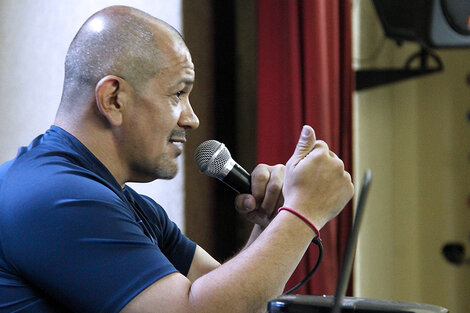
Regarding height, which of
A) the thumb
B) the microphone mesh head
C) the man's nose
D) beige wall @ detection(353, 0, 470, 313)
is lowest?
beige wall @ detection(353, 0, 470, 313)

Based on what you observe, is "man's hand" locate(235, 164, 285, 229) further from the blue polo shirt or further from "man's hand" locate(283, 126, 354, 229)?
the blue polo shirt

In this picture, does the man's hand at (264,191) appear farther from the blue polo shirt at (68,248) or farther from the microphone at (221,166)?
the blue polo shirt at (68,248)

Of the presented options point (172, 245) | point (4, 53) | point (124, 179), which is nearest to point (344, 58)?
point (172, 245)

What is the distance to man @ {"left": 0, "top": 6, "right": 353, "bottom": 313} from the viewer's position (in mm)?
1054

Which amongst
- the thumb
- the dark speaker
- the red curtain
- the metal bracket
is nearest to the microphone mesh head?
the thumb

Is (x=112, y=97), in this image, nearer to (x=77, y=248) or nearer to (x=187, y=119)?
(x=187, y=119)

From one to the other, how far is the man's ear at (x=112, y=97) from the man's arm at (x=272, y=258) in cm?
34

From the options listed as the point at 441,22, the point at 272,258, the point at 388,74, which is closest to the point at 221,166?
the point at 272,258

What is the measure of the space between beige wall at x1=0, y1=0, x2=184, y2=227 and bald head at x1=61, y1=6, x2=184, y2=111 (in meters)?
→ 1.16

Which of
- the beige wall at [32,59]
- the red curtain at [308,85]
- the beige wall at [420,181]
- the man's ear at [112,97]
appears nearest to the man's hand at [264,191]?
the man's ear at [112,97]

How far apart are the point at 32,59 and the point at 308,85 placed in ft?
3.82

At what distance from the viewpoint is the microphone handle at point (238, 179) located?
1.35 m

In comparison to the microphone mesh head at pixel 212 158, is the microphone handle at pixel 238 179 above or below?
below

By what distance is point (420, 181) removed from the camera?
3174 mm
